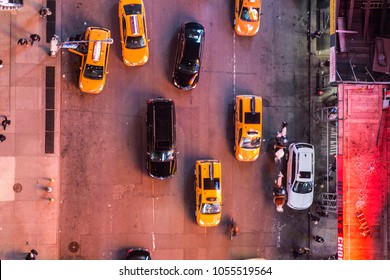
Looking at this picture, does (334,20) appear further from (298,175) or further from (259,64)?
(298,175)

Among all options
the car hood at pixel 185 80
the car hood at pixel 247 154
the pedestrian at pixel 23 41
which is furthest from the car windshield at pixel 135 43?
the car hood at pixel 247 154

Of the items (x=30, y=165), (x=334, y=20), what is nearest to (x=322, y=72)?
(x=334, y=20)

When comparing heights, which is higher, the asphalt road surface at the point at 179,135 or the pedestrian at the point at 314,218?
the asphalt road surface at the point at 179,135

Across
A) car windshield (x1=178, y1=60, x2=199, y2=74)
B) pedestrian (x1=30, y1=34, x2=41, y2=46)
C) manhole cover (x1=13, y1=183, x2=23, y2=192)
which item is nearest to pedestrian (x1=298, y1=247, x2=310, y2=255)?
car windshield (x1=178, y1=60, x2=199, y2=74)

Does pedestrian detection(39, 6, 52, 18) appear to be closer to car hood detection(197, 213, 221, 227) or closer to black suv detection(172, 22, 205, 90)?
black suv detection(172, 22, 205, 90)

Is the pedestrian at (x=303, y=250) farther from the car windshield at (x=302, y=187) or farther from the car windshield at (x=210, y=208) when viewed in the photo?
the car windshield at (x=210, y=208)

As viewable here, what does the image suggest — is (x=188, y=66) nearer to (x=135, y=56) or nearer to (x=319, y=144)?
(x=135, y=56)
